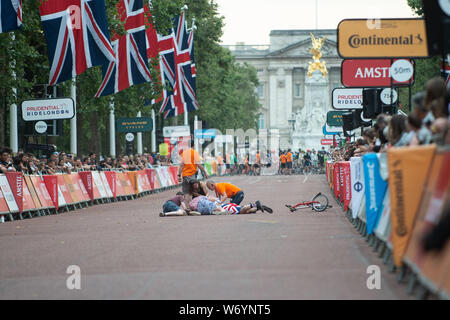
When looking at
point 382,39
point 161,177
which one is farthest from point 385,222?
point 161,177

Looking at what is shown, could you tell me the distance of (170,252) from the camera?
1194 cm

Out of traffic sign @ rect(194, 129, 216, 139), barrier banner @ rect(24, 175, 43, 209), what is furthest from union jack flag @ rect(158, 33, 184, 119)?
barrier banner @ rect(24, 175, 43, 209)

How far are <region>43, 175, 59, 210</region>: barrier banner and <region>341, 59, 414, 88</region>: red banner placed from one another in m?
8.57

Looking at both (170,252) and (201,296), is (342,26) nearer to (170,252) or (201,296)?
(170,252)

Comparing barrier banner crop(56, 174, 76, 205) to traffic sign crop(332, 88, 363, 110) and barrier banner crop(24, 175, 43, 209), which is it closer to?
barrier banner crop(24, 175, 43, 209)

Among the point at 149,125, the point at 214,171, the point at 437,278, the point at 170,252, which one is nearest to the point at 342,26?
the point at 170,252

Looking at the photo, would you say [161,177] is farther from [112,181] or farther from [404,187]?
[404,187]

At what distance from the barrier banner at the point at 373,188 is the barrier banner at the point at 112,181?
19391 millimetres

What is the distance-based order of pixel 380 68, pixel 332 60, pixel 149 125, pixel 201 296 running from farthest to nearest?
1. pixel 332 60
2. pixel 149 125
3. pixel 380 68
4. pixel 201 296

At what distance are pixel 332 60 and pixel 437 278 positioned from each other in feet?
474

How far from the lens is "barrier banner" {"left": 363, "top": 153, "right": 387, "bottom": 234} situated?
11078mm

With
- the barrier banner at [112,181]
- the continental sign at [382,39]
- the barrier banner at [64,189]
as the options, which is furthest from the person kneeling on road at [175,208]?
the barrier banner at [112,181]

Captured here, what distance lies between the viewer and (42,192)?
23031 millimetres
